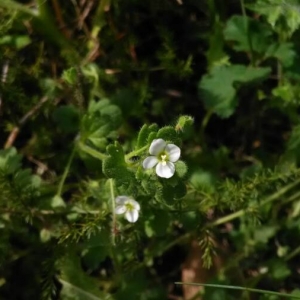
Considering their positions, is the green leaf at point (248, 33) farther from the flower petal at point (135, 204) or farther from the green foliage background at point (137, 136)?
the flower petal at point (135, 204)

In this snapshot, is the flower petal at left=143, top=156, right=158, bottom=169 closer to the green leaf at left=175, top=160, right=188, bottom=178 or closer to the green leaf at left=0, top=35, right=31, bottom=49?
the green leaf at left=175, top=160, right=188, bottom=178

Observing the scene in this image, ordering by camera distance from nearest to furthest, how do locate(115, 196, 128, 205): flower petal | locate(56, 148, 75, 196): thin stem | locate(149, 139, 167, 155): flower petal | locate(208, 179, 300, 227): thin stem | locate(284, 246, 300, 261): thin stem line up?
locate(149, 139, 167, 155): flower petal → locate(115, 196, 128, 205): flower petal → locate(56, 148, 75, 196): thin stem → locate(208, 179, 300, 227): thin stem → locate(284, 246, 300, 261): thin stem

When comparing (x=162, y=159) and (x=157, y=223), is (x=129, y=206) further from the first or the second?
(x=162, y=159)

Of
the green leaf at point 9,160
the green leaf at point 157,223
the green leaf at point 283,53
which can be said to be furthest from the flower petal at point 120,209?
the green leaf at point 283,53

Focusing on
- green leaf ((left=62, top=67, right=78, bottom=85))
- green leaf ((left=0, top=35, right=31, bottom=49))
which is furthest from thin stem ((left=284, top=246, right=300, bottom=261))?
green leaf ((left=0, top=35, right=31, bottom=49))

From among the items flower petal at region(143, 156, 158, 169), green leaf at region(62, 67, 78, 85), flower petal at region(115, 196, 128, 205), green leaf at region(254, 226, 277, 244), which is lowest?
green leaf at region(254, 226, 277, 244)

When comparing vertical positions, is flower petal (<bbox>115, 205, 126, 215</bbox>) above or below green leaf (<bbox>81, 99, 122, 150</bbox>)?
below
